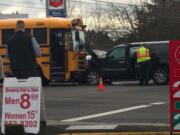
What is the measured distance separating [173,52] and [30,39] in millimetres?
4205

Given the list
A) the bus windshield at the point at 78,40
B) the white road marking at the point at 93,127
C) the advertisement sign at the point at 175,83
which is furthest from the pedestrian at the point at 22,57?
the bus windshield at the point at 78,40

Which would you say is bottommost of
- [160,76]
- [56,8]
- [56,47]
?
[160,76]

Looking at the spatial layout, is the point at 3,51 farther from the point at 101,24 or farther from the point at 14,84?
the point at 101,24

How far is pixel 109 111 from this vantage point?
45.4 ft

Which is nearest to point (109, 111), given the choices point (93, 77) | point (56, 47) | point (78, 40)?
point (93, 77)

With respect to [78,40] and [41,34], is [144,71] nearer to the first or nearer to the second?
[78,40]

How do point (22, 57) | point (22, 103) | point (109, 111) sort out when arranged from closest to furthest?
1. point (22, 103)
2. point (22, 57)
3. point (109, 111)

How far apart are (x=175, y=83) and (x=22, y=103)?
8.55 feet

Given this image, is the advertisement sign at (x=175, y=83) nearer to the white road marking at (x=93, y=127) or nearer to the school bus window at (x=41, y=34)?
the white road marking at (x=93, y=127)

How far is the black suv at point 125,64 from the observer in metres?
24.4

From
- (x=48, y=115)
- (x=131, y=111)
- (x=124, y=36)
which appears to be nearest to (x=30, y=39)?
(x=48, y=115)

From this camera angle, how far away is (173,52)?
862 cm

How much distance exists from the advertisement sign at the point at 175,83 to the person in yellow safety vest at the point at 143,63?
14929mm

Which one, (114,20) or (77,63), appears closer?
(77,63)
